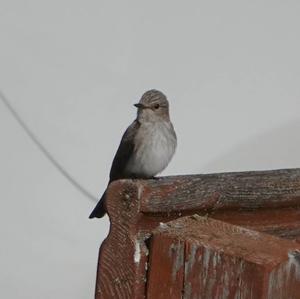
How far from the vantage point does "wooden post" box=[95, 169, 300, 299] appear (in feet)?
5.56

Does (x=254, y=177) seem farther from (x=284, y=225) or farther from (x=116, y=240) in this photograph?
(x=116, y=240)

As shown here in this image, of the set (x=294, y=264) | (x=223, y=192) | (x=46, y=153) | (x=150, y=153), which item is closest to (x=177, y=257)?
(x=294, y=264)

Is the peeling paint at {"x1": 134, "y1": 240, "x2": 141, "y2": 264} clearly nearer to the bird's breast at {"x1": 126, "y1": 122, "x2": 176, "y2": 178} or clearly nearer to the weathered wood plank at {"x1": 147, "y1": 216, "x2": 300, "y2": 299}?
the weathered wood plank at {"x1": 147, "y1": 216, "x2": 300, "y2": 299}

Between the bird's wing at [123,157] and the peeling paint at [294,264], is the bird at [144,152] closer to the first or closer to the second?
the bird's wing at [123,157]

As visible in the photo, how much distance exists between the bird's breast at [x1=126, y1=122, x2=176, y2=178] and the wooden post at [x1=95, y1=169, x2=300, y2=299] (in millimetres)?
2152

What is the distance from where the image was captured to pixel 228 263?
1438 millimetres

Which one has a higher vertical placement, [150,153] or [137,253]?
[150,153]

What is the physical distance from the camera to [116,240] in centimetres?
171

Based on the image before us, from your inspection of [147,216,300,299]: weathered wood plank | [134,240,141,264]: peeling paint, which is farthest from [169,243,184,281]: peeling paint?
[134,240,141,264]: peeling paint

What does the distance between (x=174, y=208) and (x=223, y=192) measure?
163 millimetres

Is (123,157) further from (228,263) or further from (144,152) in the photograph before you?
(228,263)

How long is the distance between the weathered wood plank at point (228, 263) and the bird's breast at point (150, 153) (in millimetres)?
2657

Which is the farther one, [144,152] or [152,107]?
[152,107]

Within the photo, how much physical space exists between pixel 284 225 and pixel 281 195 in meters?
0.10
